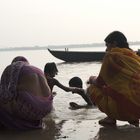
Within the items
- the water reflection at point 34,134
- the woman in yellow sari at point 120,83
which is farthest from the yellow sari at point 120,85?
the water reflection at point 34,134

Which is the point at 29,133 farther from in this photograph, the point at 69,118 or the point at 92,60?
the point at 92,60

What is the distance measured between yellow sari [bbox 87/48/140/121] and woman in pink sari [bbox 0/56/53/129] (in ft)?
2.48

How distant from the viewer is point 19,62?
5.36 m

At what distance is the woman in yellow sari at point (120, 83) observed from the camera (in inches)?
207

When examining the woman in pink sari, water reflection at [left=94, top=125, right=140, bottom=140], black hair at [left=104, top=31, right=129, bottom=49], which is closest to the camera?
water reflection at [left=94, top=125, right=140, bottom=140]

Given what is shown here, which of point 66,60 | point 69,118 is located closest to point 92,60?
point 66,60

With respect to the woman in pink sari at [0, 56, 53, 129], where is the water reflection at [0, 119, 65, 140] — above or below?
below

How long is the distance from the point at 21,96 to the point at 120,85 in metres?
1.20

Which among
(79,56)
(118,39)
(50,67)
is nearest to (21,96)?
(118,39)

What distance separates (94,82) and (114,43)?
1.84 feet

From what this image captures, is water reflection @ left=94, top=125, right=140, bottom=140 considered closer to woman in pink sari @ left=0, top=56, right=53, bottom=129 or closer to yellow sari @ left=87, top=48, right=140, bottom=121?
yellow sari @ left=87, top=48, right=140, bottom=121

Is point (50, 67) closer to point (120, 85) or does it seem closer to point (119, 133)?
point (120, 85)

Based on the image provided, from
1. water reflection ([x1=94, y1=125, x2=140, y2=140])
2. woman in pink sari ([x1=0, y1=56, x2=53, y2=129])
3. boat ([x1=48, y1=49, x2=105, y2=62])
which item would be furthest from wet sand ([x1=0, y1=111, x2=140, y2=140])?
boat ([x1=48, y1=49, x2=105, y2=62])

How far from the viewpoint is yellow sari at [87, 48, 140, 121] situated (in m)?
5.26
